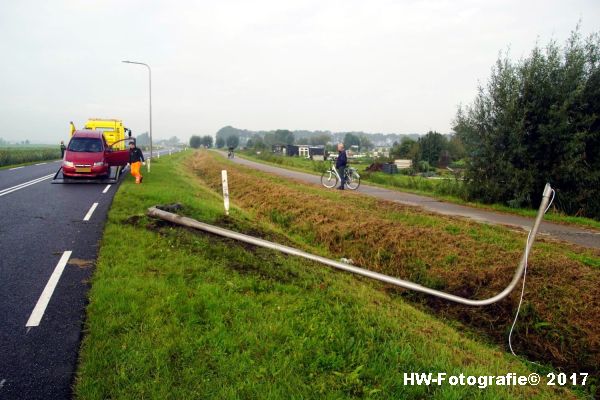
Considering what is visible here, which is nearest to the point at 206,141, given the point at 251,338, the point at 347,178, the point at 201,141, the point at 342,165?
the point at 201,141

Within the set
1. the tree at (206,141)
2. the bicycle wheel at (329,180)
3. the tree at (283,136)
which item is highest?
the tree at (283,136)

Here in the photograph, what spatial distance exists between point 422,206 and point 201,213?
25.3 ft

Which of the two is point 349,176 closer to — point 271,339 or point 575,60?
point 575,60

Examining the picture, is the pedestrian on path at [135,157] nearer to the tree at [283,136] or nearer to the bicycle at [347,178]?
the bicycle at [347,178]

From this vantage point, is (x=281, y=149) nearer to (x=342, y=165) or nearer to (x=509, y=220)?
(x=342, y=165)

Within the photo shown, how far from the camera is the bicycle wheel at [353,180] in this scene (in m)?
17.3

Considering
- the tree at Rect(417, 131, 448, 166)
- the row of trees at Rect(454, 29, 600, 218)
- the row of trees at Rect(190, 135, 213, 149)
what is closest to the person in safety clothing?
the row of trees at Rect(454, 29, 600, 218)

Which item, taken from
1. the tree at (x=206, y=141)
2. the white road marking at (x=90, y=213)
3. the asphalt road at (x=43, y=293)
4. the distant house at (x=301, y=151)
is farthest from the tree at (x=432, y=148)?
the tree at (x=206, y=141)

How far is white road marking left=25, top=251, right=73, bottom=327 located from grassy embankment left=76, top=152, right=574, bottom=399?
50 centimetres

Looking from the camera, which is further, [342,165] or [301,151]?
[301,151]

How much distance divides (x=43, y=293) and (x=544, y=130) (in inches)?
568

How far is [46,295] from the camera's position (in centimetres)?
461

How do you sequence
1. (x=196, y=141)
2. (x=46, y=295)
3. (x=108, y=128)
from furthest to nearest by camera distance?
1. (x=196, y=141)
2. (x=108, y=128)
3. (x=46, y=295)

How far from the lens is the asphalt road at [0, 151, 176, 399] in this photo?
3.15m
